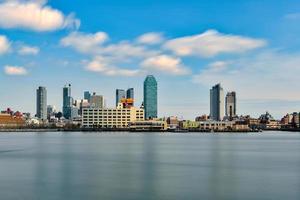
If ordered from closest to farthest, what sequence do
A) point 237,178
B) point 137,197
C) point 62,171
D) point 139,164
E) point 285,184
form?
point 137,197
point 285,184
point 237,178
point 62,171
point 139,164

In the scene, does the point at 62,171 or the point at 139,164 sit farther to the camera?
the point at 139,164

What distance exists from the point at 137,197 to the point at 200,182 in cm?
961

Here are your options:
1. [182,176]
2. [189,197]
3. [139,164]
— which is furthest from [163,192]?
[139,164]

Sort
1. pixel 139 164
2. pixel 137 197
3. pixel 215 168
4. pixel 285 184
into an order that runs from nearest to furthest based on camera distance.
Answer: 1. pixel 137 197
2. pixel 285 184
3. pixel 215 168
4. pixel 139 164

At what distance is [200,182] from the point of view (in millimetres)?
43125

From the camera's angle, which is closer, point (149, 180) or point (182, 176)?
point (149, 180)

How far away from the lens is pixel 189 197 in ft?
116

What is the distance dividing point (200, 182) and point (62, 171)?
52.5ft

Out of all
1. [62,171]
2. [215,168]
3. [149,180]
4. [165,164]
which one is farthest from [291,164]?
[62,171]

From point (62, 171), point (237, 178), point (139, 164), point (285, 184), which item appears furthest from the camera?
point (139, 164)

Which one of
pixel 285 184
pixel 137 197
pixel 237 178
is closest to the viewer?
pixel 137 197

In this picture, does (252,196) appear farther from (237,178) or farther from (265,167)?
(265,167)

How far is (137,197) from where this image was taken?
3512 cm

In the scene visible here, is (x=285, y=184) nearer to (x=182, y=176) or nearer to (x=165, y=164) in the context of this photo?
(x=182, y=176)
